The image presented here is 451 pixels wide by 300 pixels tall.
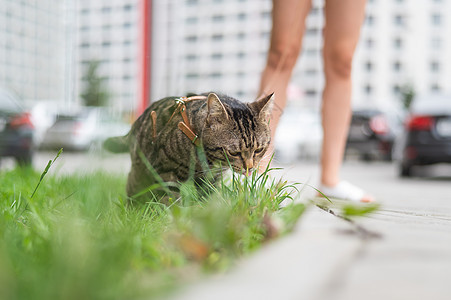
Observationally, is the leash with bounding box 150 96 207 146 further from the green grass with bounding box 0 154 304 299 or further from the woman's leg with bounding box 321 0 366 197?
the woman's leg with bounding box 321 0 366 197

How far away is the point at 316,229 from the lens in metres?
1.49

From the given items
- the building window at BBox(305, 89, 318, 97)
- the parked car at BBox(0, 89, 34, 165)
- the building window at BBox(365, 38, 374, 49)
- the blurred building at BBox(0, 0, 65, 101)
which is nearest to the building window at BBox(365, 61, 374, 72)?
the building window at BBox(365, 38, 374, 49)

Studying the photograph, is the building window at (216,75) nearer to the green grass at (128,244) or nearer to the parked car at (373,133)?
the parked car at (373,133)

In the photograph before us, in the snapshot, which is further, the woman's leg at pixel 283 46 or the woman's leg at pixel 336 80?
the woman's leg at pixel 336 80

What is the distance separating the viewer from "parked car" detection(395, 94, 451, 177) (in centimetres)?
805

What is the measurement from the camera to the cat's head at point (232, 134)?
7.75 feet

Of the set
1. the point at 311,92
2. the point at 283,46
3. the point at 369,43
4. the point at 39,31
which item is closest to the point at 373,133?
the point at 39,31

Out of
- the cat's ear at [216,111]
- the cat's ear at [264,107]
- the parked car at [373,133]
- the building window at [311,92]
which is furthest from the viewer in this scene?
the building window at [311,92]

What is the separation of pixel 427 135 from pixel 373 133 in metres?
7.54

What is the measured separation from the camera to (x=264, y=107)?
249 cm

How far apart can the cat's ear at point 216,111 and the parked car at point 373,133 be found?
13807mm

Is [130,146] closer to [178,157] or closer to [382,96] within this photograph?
[178,157]

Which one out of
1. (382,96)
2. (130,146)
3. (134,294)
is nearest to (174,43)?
(130,146)

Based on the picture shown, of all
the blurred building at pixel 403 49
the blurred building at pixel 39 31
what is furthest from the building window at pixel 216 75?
the blurred building at pixel 39 31
